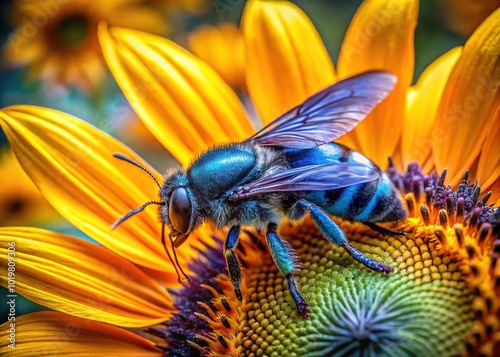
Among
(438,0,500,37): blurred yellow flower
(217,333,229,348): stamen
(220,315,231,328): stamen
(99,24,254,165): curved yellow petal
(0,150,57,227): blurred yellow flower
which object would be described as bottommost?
(217,333,229,348): stamen

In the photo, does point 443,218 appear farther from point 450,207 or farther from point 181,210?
point 181,210

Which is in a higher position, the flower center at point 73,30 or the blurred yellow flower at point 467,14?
the flower center at point 73,30

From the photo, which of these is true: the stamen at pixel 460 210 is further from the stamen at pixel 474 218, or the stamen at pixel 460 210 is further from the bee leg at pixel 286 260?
the bee leg at pixel 286 260

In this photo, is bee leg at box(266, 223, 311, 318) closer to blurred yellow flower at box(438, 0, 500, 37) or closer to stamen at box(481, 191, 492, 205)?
stamen at box(481, 191, 492, 205)

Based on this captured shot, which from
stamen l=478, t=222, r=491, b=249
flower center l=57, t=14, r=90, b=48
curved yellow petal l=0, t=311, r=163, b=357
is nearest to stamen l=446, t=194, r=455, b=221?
stamen l=478, t=222, r=491, b=249

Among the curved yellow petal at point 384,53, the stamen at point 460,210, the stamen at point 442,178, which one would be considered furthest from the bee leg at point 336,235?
the curved yellow petal at point 384,53

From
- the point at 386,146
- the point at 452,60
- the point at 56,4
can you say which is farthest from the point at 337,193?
the point at 56,4

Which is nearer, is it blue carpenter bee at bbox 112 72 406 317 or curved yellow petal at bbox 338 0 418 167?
blue carpenter bee at bbox 112 72 406 317
